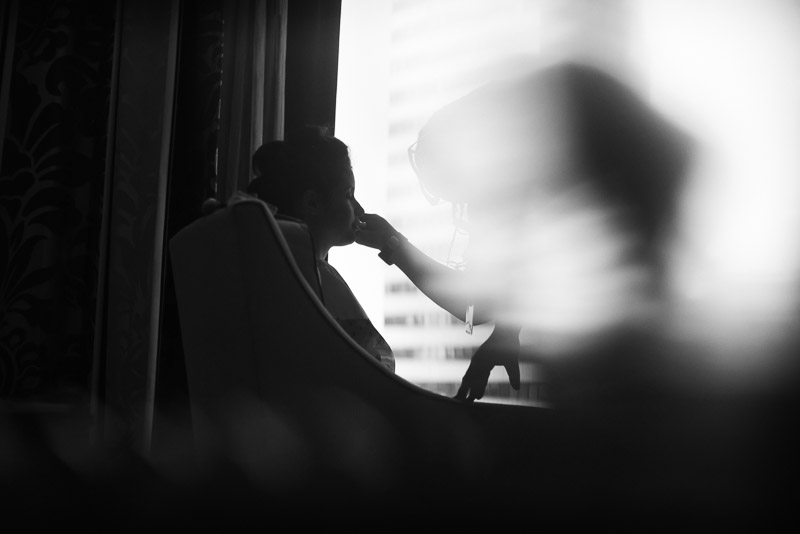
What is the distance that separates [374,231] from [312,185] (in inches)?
9.7

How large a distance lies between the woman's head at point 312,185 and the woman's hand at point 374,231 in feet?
0.41

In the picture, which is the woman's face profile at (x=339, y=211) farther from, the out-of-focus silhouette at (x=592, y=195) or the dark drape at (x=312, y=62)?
the dark drape at (x=312, y=62)

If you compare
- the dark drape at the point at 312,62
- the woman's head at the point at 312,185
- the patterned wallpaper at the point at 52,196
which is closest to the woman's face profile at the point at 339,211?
the woman's head at the point at 312,185

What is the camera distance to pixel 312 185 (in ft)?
4.79

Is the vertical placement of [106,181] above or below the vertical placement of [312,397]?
above

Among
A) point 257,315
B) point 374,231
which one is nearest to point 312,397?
point 257,315

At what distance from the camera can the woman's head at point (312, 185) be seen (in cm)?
145

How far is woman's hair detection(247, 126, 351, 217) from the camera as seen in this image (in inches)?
56.9

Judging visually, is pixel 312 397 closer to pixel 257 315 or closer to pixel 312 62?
pixel 257 315

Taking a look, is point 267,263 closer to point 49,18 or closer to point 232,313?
point 232,313

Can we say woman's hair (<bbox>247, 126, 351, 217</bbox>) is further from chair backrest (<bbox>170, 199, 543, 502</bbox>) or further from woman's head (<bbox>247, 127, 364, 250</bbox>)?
chair backrest (<bbox>170, 199, 543, 502</bbox>)

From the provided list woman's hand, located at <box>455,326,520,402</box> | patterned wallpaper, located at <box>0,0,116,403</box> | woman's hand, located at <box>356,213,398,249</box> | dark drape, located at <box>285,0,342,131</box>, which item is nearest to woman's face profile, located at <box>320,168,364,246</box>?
woman's hand, located at <box>356,213,398,249</box>

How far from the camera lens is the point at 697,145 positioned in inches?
37.0

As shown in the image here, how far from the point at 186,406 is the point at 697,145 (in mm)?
1497
